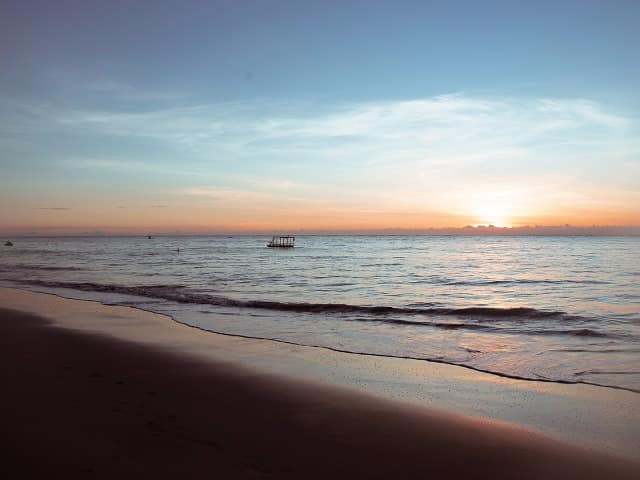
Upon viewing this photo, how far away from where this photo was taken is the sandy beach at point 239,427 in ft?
15.3

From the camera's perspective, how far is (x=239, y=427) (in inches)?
227

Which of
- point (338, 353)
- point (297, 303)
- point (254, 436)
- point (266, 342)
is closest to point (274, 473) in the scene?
point (254, 436)

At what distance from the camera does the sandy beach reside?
15.3 ft

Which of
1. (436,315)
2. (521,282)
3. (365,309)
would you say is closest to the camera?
(436,315)

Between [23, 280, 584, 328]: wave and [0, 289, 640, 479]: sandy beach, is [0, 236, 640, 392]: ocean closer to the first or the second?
[23, 280, 584, 328]: wave

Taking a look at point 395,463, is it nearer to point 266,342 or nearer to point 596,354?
point 266,342

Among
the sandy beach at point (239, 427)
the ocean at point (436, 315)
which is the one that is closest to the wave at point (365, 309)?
the ocean at point (436, 315)

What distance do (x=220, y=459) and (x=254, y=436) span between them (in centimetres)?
73

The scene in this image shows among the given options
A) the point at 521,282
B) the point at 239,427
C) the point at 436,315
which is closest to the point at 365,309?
the point at 436,315

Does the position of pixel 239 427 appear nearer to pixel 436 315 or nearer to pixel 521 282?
pixel 436 315

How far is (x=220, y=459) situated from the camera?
15.7 feet

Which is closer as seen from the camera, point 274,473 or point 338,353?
point 274,473

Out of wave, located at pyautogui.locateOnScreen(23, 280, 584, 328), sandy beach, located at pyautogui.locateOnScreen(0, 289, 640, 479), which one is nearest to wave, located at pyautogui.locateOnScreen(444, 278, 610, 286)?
wave, located at pyautogui.locateOnScreen(23, 280, 584, 328)

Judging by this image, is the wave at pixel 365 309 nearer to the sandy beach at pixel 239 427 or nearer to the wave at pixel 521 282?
the sandy beach at pixel 239 427
